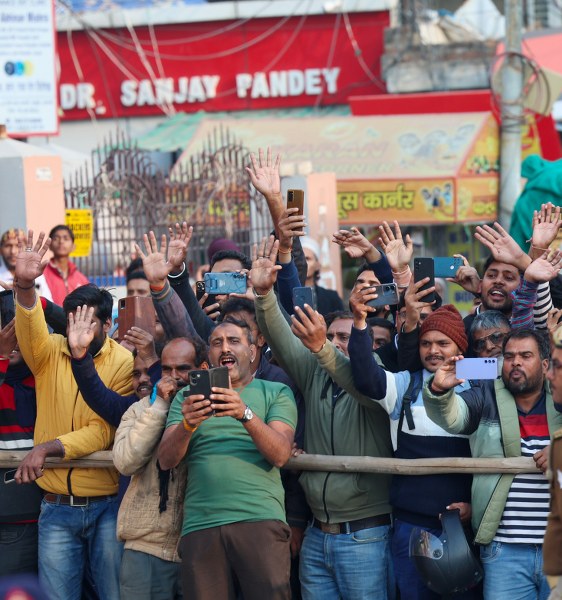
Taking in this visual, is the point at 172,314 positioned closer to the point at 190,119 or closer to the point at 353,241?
the point at 353,241

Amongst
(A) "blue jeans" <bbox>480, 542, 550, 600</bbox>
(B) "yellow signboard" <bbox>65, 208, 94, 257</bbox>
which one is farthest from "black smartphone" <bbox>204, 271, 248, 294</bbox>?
(B) "yellow signboard" <bbox>65, 208, 94, 257</bbox>

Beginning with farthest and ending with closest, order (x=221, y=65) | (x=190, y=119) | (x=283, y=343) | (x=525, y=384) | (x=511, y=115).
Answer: (x=221, y=65)
(x=190, y=119)
(x=511, y=115)
(x=283, y=343)
(x=525, y=384)

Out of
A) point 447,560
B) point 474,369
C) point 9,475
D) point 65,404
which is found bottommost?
point 447,560

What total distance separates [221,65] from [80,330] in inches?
696

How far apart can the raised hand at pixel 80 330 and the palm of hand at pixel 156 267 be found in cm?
34

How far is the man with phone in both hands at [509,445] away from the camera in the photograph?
5309 millimetres

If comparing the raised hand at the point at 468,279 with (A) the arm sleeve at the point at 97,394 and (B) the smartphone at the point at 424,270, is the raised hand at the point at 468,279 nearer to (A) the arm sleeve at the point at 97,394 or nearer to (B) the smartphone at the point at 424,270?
(B) the smartphone at the point at 424,270

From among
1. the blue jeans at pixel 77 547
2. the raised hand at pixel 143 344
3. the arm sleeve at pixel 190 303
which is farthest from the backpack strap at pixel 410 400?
the blue jeans at pixel 77 547

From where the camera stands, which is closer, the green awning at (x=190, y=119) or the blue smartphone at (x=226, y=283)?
the blue smartphone at (x=226, y=283)

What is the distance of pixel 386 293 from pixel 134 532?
1.63 m

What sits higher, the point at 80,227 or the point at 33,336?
the point at 80,227

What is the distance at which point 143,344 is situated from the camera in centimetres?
609

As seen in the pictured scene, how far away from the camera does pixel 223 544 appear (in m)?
5.39

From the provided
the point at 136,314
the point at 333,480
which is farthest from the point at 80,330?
the point at 333,480
